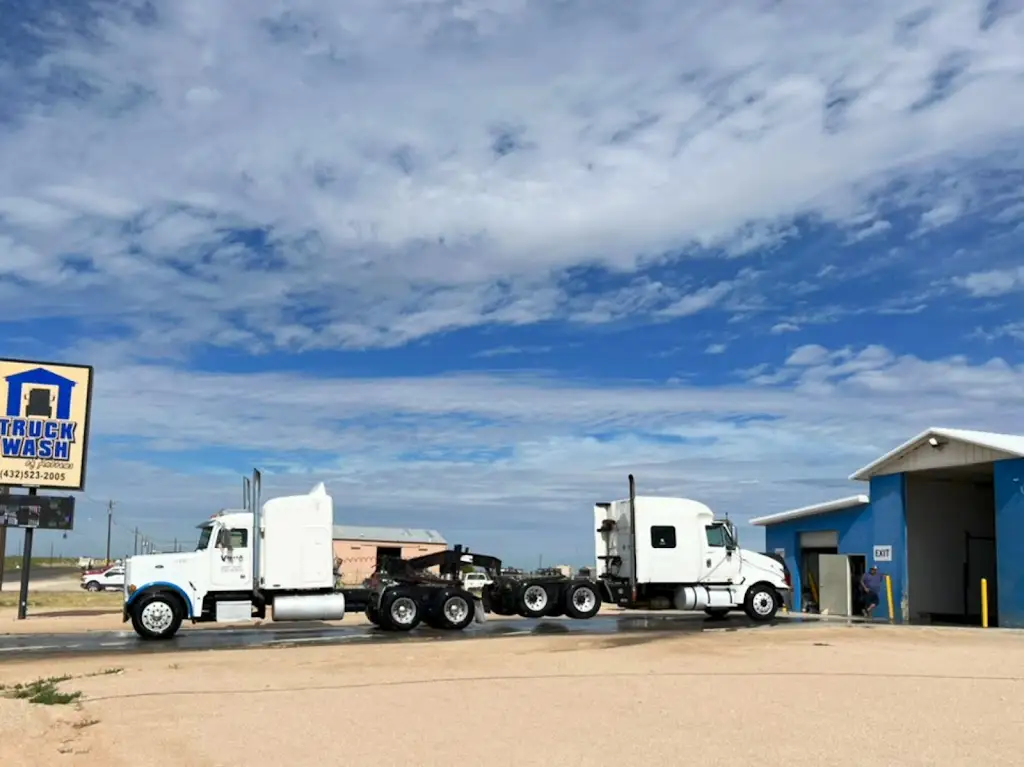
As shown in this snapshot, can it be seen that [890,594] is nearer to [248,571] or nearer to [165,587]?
[248,571]

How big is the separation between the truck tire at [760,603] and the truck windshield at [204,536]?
13.6 m

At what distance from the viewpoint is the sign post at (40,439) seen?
30141 millimetres

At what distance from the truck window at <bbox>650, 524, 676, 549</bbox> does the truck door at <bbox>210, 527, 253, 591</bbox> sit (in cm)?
993

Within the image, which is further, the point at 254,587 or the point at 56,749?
the point at 254,587

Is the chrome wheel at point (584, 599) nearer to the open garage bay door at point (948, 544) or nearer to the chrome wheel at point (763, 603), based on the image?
the chrome wheel at point (763, 603)

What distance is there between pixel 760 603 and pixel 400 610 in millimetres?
9702

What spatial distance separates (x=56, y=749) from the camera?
29.6ft

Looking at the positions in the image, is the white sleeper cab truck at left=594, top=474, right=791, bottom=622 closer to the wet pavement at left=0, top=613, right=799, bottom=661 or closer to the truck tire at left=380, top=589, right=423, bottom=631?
the wet pavement at left=0, top=613, right=799, bottom=661

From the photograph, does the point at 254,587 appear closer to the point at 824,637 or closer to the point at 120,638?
the point at 120,638

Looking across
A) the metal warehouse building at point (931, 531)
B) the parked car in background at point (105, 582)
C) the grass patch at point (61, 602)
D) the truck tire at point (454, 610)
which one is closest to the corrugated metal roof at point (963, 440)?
the metal warehouse building at point (931, 531)

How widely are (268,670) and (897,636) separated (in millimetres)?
13283

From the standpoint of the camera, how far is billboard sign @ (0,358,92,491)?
99.1 feet

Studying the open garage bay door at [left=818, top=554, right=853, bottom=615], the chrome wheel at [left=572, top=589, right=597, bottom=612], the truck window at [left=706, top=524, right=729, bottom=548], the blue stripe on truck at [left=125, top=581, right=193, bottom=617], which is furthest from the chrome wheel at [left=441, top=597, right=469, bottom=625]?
the open garage bay door at [left=818, top=554, right=853, bottom=615]

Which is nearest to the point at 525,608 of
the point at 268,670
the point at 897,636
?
the point at 897,636
